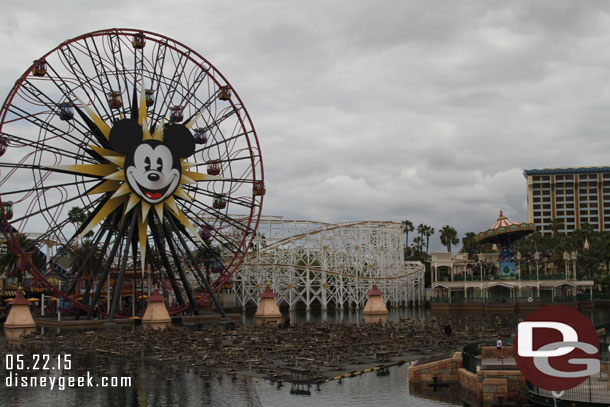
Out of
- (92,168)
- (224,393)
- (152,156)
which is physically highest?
(152,156)

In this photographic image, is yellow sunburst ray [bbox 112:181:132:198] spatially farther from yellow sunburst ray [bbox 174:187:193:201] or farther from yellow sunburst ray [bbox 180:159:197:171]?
yellow sunburst ray [bbox 180:159:197:171]

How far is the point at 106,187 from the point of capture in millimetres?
50375

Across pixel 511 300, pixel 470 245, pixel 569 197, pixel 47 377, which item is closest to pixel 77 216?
pixel 47 377

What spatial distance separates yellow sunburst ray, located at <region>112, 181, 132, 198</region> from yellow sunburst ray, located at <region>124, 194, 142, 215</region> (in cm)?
51

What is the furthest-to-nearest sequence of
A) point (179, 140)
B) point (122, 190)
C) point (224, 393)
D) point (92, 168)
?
point (179, 140) < point (92, 168) < point (122, 190) < point (224, 393)

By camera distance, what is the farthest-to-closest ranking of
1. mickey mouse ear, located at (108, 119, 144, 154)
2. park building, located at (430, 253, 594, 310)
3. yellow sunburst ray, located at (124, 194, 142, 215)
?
park building, located at (430, 253, 594, 310) → yellow sunburst ray, located at (124, 194, 142, 215) → mickey mouse ear, located at (108, 119, 144, 154)

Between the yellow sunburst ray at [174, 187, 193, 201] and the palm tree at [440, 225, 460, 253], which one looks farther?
the palm tree at [440, 225, 460, 253]

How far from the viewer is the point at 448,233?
12319 centimetres

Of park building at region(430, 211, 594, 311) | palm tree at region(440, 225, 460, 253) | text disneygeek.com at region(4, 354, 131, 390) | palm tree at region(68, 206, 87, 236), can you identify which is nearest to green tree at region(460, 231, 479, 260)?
palm tree at region(440, 225, 460, 253)

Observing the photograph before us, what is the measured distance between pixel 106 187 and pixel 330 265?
3617 centimetres

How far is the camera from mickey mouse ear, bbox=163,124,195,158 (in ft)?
172

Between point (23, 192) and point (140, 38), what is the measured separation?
49.6ft

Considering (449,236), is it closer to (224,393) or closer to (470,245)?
(470,245)

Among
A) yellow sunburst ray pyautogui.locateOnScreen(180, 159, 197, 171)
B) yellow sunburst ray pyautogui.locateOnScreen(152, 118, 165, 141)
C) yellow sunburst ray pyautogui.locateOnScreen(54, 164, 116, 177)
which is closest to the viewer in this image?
yellow sunburst ray pyautogui.locateOnScreen(54, 164, 116, 177)
